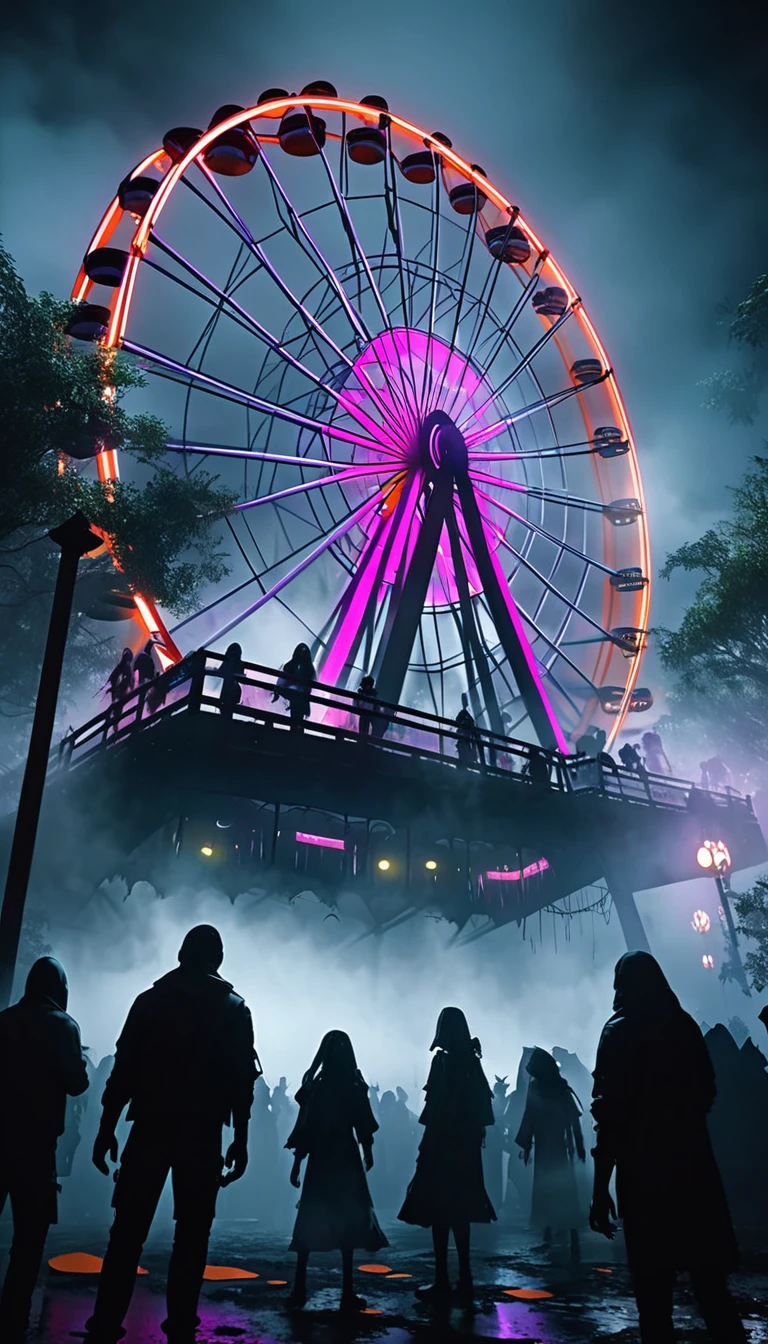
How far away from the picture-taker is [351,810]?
48.1ft

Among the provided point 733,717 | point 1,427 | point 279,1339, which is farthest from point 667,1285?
point 733,717

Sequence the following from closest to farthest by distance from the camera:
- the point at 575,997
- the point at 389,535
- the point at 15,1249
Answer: the point at 15,1249 → the point at 389,535 → the point at 575,997

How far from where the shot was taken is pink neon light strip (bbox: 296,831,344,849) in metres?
16.9

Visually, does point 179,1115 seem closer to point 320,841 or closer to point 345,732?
point 345,732

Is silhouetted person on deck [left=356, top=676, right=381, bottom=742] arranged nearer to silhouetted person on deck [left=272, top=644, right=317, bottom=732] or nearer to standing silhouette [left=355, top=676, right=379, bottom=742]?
standing silhouette [left=355, top=676, right=379, bottom=742]

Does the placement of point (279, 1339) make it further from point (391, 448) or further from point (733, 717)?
point (733, 717)

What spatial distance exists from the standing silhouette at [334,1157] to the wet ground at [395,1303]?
1.22 feet

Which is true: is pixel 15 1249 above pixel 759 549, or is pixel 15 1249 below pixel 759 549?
below

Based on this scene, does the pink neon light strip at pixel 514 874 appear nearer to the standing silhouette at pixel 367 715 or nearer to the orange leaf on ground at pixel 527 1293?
the standing silhouette at pixel 367 715

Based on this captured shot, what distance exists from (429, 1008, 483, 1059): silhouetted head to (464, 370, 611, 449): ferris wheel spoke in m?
16.3

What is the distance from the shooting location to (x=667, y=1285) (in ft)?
11.1

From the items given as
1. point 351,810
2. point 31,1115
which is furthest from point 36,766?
point 351,810

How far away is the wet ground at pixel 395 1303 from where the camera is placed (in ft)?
15.0

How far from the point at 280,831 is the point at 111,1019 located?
16.9 ft
